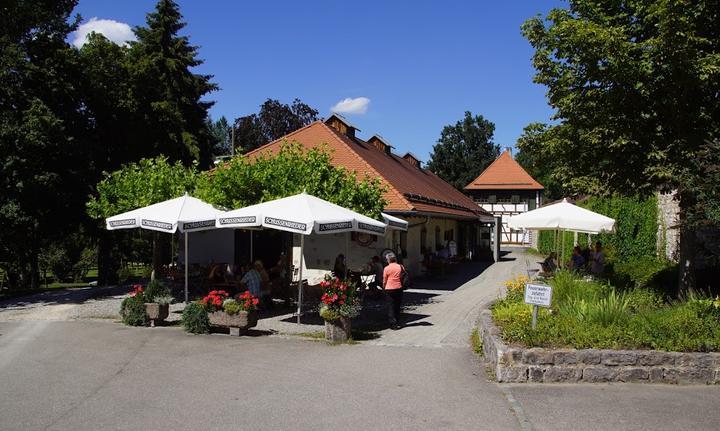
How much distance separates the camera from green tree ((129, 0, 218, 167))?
25.8 metres

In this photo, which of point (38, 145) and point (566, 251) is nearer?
point (38, 145)

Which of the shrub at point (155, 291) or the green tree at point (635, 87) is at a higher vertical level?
the green tree at point (635, 87)

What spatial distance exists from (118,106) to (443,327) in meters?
18.2

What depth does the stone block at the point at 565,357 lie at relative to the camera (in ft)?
24.4

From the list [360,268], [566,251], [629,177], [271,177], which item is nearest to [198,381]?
[271,177]

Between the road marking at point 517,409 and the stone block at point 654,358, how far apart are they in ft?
5.75

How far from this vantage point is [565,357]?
745 cm

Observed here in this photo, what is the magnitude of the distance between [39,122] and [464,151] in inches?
2579

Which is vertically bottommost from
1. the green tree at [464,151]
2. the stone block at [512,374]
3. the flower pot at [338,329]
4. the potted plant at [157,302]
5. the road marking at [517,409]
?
the road marking at [517,409]

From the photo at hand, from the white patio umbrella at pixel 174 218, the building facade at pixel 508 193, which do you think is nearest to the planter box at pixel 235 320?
the white patio umbrella at pixel 174 218

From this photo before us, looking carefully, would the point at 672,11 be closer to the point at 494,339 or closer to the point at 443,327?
the point at 494,339

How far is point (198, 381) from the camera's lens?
7270 mm

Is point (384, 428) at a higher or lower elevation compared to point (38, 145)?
lower

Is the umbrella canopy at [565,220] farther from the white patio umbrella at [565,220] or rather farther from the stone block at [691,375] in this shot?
the stone block at [691,375]
